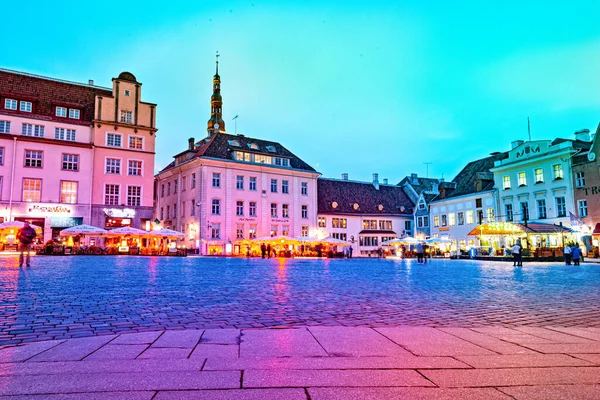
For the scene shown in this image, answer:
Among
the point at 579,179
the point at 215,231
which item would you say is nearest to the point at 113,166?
the point at 215,231

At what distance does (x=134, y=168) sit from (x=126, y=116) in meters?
5.54

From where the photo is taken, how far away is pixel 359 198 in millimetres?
67875

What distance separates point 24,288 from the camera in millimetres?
10312

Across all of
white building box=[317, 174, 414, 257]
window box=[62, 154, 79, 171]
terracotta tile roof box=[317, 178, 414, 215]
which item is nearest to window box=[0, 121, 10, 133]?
window box=[62, 154, 79, 171]

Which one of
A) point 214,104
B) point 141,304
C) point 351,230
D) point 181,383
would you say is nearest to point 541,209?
point 351,230

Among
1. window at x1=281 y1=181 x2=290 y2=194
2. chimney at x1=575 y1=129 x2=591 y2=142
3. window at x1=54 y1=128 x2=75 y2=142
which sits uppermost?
window at x1=54 y1=128 x2=75 y2=142

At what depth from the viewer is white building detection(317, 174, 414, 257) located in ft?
209

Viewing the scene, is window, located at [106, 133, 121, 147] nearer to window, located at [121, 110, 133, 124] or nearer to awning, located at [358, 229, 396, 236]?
window, located at [121, 110, 133, 124]

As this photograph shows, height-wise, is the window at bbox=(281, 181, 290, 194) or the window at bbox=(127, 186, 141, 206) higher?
the window at bbox=(281, 181, 290, 194)

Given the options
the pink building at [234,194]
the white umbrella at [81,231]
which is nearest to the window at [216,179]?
the pink building at [234,194]

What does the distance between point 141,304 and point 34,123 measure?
43.5m

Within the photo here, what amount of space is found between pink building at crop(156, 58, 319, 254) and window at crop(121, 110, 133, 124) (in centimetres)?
833

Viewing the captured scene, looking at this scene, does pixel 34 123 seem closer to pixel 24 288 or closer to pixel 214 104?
pixel 24 288

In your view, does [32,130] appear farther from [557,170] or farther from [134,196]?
[557,170]
